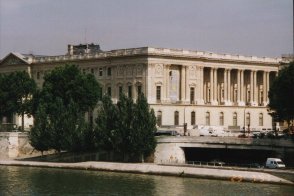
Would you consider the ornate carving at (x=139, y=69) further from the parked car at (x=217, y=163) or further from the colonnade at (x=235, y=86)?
the parked car at (x=217, y=163)

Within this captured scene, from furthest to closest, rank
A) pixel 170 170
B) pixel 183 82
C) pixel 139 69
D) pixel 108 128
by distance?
1. pixel 183 82
2. pixel 139 69
3. pixel 108 128
4. pixel 170 170

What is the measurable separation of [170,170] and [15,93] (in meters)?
43.8

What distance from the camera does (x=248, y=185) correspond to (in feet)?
246

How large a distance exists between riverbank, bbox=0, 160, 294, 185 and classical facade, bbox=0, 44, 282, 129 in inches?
1227

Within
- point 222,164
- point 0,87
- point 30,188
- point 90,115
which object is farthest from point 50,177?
point 90,115

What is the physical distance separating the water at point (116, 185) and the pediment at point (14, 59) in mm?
63672

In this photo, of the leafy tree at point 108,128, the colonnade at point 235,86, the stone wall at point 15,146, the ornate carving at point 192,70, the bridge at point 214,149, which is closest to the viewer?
the bridge at point 214,149

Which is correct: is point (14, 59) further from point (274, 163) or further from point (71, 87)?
point (274, 163)

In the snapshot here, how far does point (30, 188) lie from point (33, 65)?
3018 inches

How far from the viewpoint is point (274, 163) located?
81875 mm

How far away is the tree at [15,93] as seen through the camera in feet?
396

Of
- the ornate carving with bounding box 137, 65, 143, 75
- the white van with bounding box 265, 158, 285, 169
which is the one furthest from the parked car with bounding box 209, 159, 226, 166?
the ornate carving with bounding box 137, 65, 143, 75

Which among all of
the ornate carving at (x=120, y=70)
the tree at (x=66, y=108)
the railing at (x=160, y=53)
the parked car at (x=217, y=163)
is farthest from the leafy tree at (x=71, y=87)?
A: the parked car at (x=217, y=163)

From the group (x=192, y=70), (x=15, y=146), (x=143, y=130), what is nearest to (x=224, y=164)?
(x=143, y=130)
